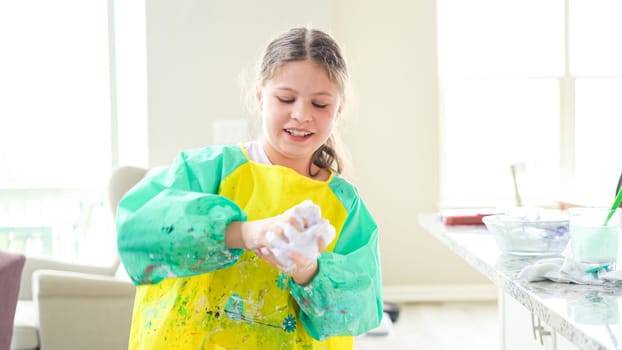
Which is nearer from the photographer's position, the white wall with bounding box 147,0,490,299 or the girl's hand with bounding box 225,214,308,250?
the girl's hand with bounding box 225,214,308,250

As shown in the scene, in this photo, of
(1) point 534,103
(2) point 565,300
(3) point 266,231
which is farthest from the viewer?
(1) point 534,103

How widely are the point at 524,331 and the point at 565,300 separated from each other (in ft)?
2.73

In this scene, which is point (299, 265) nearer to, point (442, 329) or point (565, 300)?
point (565, 300)

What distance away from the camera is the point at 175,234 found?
100 cm

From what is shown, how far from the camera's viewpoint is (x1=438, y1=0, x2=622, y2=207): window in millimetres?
4652

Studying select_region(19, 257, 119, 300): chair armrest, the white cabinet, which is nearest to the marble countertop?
the white cabinet

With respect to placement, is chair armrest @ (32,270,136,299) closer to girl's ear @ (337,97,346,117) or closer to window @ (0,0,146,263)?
window @ (0,0,146,263)

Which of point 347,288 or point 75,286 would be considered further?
point 75,286

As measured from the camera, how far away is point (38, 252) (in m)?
4.57

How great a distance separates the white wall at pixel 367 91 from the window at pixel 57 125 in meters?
0.45

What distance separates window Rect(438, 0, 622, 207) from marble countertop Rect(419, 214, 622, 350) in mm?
3011

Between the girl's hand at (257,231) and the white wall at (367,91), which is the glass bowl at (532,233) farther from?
the white wall at (367,91)

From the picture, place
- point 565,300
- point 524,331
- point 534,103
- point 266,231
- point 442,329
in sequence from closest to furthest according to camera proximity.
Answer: point 266,231 < point 565,300 < point 524,331 < point 442,329 < point 534,103

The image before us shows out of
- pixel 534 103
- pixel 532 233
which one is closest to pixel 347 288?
pixel 532 233
